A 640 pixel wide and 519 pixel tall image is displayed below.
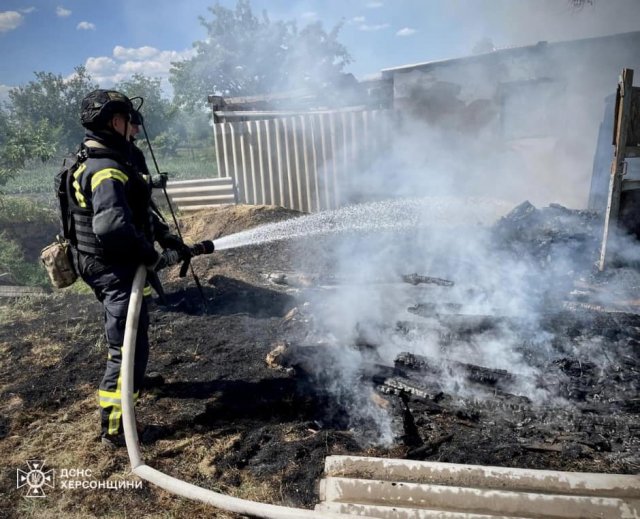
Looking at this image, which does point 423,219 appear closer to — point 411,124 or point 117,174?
point 411,124

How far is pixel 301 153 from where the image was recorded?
386 inches

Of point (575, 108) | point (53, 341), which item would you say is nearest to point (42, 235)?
point (53, 341)

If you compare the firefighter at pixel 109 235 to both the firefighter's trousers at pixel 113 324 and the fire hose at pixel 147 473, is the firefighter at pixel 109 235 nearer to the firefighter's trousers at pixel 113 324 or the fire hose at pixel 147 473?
the firefighter's trousers at pixel 113 324

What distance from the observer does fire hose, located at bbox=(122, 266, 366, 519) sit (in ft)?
7.31

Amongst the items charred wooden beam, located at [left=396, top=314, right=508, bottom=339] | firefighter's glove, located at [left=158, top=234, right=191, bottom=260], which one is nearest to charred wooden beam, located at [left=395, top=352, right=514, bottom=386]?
charred wooden beam, located at [left=396, top=314, right=508, bottom=339]

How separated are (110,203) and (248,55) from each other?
118 feet

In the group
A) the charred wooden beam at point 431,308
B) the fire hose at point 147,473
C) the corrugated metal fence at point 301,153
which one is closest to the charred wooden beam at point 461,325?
the charred wooden beam at point 431,308

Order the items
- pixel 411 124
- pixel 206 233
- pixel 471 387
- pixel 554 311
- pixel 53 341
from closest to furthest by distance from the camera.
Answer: pixel 471 387, pixel 554 311, pixel 53 341, pixel 206 233, pixel 411 124

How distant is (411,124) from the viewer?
1044cm

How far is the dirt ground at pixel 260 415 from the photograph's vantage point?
276 cm

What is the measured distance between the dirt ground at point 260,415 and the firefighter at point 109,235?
499mm

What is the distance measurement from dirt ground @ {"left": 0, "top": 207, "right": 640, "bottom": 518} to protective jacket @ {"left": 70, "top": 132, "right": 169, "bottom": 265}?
1388 millimetres

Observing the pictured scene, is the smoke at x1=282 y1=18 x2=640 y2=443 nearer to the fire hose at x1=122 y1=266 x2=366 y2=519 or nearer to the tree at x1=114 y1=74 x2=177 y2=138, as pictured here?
the fire hose at x1=122 y1=266 x2=366 y2=519

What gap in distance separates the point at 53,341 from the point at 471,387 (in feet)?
14.7
